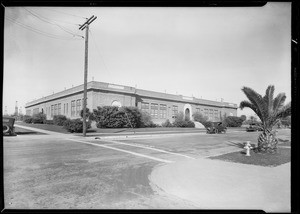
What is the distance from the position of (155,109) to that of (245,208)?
29409 millimetres

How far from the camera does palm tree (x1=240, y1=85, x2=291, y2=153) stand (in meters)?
9.97

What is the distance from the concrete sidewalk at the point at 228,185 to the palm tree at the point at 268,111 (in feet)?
9.47

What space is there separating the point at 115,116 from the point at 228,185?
23.0m

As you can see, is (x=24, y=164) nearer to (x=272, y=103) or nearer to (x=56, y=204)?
(x=56, y=204)

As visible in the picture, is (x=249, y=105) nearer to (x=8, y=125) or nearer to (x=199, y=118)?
(x=8, y=125)

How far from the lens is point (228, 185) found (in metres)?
5.30

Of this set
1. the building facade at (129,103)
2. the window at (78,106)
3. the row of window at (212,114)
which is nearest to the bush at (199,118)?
the building facade at (129,103)

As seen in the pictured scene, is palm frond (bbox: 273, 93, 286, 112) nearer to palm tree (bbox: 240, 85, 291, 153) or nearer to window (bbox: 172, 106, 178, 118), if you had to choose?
palm tree (bbox: 240, 85, 291, 153)

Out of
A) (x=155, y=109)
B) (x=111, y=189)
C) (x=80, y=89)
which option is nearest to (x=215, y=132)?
(x=155, y=109)

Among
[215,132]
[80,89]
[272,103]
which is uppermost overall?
[80,89]

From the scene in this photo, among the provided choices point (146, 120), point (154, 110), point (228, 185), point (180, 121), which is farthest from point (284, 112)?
point (180, 121)

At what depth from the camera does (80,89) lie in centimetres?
2861

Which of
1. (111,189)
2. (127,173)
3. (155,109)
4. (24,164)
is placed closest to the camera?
(111,189)
